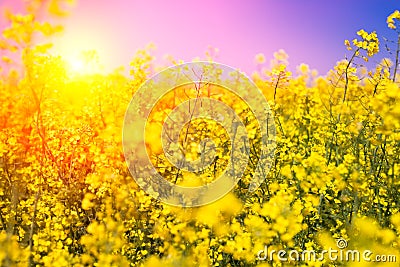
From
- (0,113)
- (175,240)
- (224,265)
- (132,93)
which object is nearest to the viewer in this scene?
(175,240)

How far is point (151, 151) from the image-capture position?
7250 millimetres

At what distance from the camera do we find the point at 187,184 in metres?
6.02

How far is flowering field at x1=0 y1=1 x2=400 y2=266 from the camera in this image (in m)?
4.77

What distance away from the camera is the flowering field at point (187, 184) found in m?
4.77

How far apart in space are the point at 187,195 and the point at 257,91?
228 centimetres

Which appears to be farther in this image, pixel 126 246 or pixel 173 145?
pixel 173 145

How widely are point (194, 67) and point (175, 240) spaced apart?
2850 millimetres

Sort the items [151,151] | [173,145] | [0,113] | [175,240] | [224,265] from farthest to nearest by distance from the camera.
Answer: [0,113]
[151,151]
[173,145]
[224,265]
[175,240]

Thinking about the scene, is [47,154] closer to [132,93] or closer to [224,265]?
[132,93]

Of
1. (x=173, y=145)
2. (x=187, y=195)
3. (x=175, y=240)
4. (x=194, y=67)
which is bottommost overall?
(x=175, y=240)

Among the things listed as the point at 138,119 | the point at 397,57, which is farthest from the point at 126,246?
the point at 397,57

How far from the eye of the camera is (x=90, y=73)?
7863 mm

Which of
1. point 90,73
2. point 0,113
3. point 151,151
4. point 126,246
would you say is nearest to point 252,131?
point 151,151

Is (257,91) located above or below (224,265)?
above
